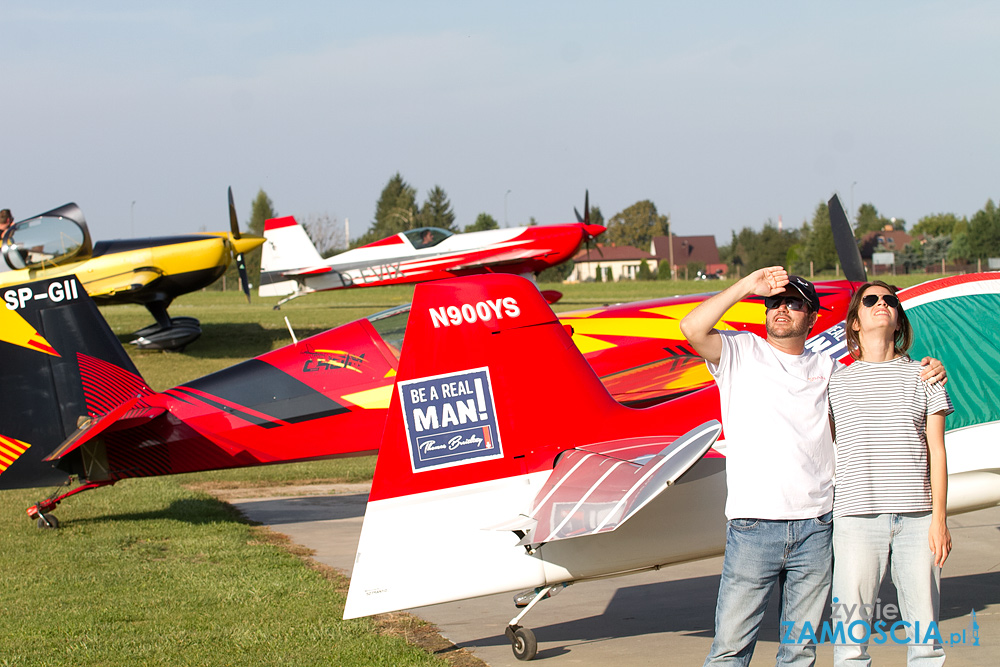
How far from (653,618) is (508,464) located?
5.78ft

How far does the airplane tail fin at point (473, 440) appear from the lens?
4527 millimetres

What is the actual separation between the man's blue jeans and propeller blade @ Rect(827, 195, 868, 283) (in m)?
5.36

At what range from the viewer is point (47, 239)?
72.5 ft

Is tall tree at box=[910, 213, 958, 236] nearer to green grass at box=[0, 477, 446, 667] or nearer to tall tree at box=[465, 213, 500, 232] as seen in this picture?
tall tree at box=[465, 213, 500, 232]

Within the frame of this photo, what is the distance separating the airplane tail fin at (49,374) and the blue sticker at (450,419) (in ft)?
16.5

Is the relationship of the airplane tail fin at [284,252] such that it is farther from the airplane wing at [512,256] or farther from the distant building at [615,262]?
the distant building at [615,262]

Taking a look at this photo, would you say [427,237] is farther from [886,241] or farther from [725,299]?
[886,241]

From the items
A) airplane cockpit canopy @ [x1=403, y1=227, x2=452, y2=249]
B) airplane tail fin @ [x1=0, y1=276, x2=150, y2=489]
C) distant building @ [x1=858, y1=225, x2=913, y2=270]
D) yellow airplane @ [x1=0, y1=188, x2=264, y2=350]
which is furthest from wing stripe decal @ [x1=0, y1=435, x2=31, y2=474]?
distant building @ [x1=858, y1=225, x2=913, y2=270]

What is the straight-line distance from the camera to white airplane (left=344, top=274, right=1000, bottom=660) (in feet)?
14.8

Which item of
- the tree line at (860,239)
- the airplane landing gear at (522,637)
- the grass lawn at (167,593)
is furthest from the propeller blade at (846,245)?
the tree line at (860,239)

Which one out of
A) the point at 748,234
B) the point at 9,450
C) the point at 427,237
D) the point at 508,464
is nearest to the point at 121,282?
the point at 427,237

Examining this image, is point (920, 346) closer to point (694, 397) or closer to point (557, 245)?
point (694, 397)

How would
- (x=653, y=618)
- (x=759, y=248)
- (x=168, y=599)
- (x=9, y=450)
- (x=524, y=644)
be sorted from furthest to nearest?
(x=759, y=248), (x=9, y=450), (x=168, y=599), (x=653, y=618), (x=524, y=644)

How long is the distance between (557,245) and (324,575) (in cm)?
1900
